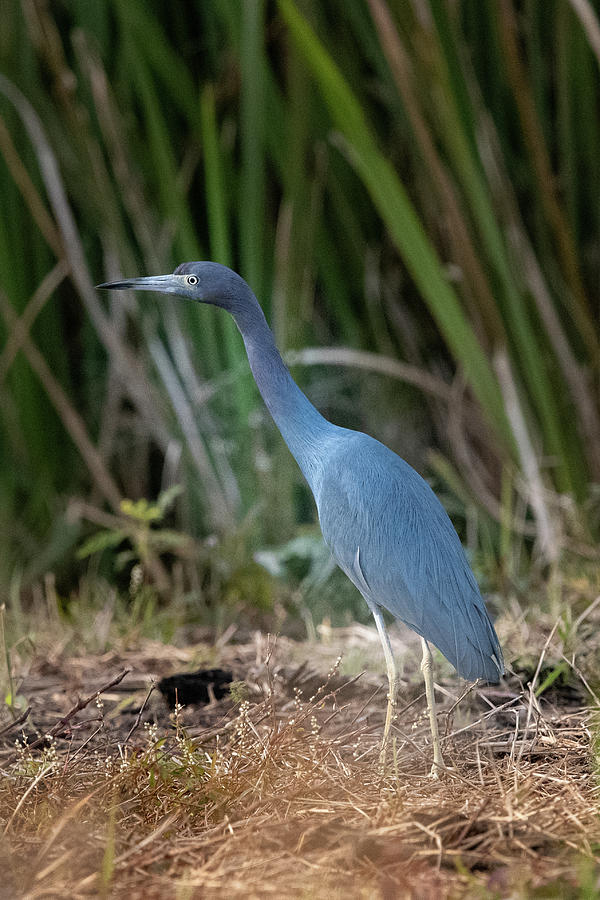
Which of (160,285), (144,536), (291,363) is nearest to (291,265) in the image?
(291,363)

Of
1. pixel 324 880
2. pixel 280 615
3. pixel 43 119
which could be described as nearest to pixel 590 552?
pixel 280 615

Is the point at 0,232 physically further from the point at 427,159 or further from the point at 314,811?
the point at 314,811

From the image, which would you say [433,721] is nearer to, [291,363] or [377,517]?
[377,517]

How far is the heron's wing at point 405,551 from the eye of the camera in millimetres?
1766

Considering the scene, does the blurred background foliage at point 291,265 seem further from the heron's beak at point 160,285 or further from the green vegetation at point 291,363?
the heron's beak at point 160,285

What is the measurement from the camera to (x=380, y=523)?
72.6 inches

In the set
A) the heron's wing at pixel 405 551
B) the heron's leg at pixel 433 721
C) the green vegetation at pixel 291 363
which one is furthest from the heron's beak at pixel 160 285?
the heron's leg at pixel 433 721

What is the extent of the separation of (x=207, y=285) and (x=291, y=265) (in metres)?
1.14

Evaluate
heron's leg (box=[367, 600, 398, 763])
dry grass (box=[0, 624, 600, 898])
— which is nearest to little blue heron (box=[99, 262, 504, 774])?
heron's leg (box=[367, 600, 398, 763])

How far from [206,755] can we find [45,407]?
7.24 feet

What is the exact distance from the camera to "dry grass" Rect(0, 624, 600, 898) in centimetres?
119

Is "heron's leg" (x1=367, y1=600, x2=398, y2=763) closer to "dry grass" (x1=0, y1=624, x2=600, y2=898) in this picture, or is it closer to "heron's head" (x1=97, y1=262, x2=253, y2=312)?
"dry grass" (x1=0, y1=624, x2=600, y2=898)

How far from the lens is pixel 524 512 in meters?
3.07

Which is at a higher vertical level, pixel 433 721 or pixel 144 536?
pixel 144 536
